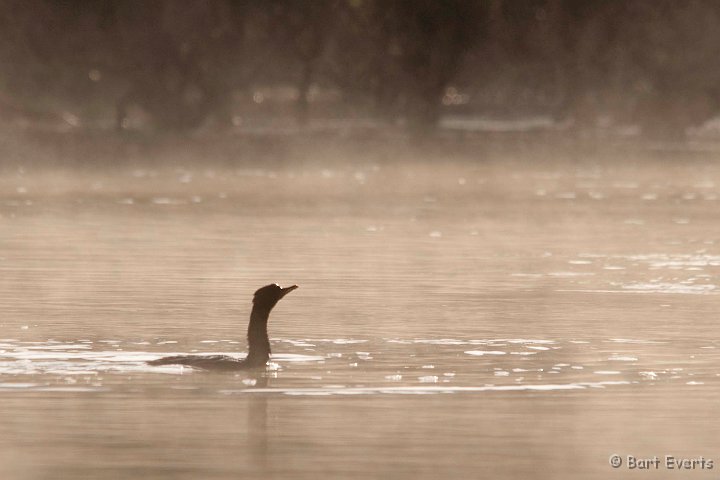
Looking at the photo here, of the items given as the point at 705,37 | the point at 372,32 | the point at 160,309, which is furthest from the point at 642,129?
the point at 160,309

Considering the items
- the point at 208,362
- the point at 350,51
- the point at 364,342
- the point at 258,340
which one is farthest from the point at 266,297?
the point at 350,51

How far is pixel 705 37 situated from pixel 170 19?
88.6 ft

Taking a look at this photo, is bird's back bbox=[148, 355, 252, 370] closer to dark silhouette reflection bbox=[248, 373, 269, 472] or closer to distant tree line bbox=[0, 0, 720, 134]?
dark silhouette reflection bbox=[248, 373, 269, 472]

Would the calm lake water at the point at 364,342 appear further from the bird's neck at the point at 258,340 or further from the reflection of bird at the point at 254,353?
the bird's neck at the point at 258,340

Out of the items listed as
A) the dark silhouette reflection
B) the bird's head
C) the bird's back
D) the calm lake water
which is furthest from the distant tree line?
the dark silhouette reflection

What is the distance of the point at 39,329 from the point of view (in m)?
18.3

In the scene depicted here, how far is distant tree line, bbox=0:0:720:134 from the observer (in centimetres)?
8338

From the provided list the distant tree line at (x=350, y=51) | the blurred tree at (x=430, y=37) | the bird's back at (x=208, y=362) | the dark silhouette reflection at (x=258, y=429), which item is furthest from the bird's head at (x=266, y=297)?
the blurred tree at (x=430, y=37)

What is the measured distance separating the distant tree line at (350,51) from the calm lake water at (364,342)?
Answer: 46.5 m

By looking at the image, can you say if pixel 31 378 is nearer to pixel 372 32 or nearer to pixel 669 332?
pixel 669 332

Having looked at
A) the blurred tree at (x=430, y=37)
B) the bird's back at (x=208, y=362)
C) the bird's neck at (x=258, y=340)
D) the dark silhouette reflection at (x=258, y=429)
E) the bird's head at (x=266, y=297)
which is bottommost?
the dark silhouette reflection at (x=258, y=429)

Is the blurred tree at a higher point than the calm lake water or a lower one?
higher

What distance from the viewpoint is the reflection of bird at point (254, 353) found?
15.6m

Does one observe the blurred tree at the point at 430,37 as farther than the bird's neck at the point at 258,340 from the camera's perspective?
Yes
